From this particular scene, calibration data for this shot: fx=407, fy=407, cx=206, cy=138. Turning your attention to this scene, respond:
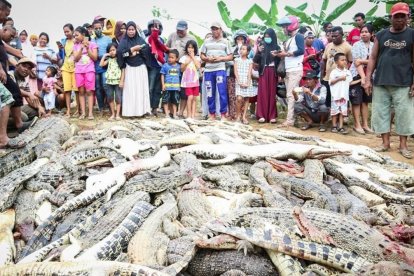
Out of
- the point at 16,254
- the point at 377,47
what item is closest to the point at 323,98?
the point at 377,47

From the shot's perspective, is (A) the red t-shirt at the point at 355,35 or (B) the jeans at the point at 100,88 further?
(B) the jeans at the point at 100,88

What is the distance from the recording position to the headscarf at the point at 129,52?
9773 millimetres

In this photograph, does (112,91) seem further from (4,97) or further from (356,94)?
(356,94)

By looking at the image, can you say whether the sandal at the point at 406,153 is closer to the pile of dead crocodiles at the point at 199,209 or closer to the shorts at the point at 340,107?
the pile of dead crocodiles at the point at 199,209

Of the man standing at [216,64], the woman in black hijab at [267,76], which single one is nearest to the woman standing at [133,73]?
the man standing at [216,64]

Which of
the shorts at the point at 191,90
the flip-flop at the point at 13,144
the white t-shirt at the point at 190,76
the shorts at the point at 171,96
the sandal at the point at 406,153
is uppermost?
the white t-shirt at the point at 190,76

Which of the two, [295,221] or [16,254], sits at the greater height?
[295,221]

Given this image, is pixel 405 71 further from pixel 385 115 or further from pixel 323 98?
pixel 323 98

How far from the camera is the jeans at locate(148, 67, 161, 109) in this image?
10.4 m

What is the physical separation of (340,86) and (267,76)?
1853 millimetres

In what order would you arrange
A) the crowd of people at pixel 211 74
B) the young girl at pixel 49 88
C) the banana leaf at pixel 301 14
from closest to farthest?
the crowd of people at pixel 211 74
the young girl at pixel 49 88
the banana leaf at pixel 301 14

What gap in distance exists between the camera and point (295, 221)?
3393mm

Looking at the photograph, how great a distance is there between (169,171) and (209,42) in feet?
18.6

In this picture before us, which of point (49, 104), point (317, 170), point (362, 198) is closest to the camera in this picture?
point (362, 198)
